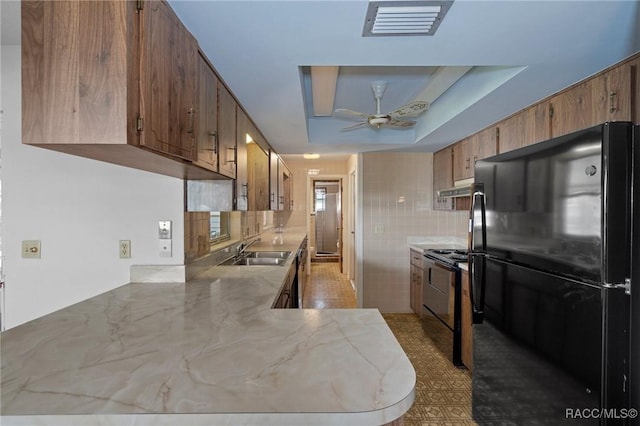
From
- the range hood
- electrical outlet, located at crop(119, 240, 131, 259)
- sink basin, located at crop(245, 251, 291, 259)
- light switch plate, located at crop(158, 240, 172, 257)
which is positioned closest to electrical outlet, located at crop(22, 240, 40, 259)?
electrical outlet, located at crop(119, 240, 131, 259)

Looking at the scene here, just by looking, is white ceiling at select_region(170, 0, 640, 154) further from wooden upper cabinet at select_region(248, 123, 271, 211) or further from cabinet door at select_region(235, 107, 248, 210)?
wooden upper cabinet at select_region(248, 123, 271, 211)

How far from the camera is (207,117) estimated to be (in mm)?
1581

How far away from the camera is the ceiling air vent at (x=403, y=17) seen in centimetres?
111

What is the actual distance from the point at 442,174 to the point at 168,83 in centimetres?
336

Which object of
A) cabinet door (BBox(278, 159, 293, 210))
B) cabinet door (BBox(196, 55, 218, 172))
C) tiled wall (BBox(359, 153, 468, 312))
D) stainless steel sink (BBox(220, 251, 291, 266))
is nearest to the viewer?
cabinet door (BBox(196, 55, 218, 172))

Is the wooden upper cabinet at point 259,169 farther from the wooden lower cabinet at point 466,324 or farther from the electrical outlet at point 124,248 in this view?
the wooden lower cabinet at point 466,324

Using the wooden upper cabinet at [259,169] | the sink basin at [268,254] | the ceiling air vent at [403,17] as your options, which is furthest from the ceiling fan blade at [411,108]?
the sink basin at [268,254]

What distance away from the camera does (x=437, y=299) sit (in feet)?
10.0

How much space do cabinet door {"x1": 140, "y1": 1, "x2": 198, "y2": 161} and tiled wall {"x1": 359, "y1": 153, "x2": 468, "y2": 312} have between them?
9.85 ft

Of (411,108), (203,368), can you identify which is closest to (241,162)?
(411,108)

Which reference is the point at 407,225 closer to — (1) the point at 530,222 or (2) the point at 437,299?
(2) the point at 437,299

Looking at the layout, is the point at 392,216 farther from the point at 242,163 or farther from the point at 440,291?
the point at 242,163

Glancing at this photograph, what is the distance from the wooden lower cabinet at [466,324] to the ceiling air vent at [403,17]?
6.60 feet

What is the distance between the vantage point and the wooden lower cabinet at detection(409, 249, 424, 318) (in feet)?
11.9
